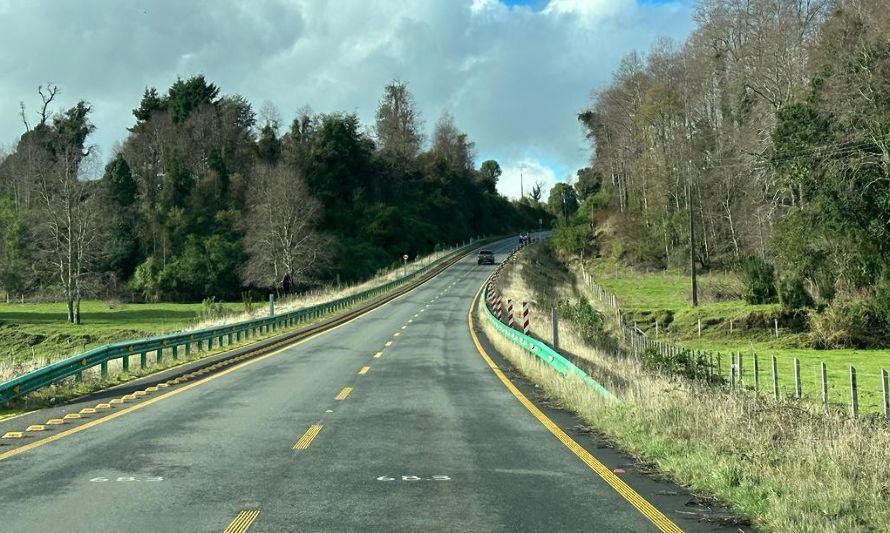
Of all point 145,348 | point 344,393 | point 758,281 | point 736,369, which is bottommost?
point 736,369

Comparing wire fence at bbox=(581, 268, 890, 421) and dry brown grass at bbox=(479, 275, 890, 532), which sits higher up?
dry brown grass at bbox=(479, 275, 890, 532)

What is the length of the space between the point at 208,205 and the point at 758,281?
6983cm

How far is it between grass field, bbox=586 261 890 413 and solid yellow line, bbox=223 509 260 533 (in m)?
22.5

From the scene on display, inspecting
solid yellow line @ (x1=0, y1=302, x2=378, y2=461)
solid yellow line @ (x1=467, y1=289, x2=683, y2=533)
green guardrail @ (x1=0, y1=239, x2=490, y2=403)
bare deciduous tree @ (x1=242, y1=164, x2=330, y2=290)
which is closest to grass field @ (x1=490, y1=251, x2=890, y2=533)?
solid yellow line @ (x1=467, y1=289, x2=683, y2=533)

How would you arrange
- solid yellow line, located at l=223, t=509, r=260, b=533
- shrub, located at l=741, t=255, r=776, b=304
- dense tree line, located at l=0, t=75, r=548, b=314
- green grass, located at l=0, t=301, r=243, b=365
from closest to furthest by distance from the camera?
solid yellow line, located at l=223, t=509, r=260, b=533 < green grass, located at l=0, t=301, r=243, b=365 < shrub, located at l=741, t=255, r=776, b=304 < dense tree line, located at l=0, t=75, r=548, b=314

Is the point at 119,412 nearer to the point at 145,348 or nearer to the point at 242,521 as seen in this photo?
the point at 242,521

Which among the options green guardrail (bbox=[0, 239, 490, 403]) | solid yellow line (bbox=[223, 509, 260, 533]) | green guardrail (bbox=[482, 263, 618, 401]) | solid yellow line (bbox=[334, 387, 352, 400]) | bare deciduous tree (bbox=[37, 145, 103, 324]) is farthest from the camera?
bare deciduous tree (bbox=[37, 145, 103, 324])

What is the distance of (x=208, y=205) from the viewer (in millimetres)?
99438

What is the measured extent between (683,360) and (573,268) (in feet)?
239

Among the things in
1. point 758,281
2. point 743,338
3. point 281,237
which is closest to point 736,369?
point 743,338

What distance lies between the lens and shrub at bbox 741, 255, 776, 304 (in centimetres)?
5209

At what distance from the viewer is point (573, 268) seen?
308 ft

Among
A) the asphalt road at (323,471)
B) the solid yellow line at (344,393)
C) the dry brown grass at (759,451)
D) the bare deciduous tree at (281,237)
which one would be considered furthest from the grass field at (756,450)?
the bare deciduous tree at (281,237)

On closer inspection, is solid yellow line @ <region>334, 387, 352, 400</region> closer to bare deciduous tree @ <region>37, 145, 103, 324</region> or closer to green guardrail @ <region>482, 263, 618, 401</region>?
green guardrail @ <region>482, 263, 618, 401</region>
